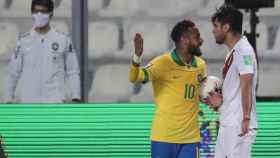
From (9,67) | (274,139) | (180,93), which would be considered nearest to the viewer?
(180,93)

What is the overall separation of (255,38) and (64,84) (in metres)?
2.08

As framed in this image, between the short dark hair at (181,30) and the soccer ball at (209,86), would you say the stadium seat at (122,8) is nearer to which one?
the short dark hair at (181,30)

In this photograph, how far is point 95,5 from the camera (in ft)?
30.3

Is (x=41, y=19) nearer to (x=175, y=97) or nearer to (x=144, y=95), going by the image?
(x=144, y=95)

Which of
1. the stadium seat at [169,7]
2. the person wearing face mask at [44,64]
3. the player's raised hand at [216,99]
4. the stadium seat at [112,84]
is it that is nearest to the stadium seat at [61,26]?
the person wearing face mask at [44,64]

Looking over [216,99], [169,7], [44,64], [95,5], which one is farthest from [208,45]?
[216,99]

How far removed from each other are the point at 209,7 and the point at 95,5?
1202mm

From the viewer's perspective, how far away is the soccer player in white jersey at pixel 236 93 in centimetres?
606

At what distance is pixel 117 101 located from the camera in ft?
30.5

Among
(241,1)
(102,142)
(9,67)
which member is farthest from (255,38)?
(9,67)

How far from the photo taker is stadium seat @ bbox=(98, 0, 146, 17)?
925 centimetres

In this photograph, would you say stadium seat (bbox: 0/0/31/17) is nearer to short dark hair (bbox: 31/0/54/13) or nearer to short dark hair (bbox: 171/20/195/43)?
short dark hair (bbox: 31/0/54/13)

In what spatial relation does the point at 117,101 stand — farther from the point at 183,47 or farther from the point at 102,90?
the point at 183,47

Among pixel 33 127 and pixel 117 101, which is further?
pixel 117 101
